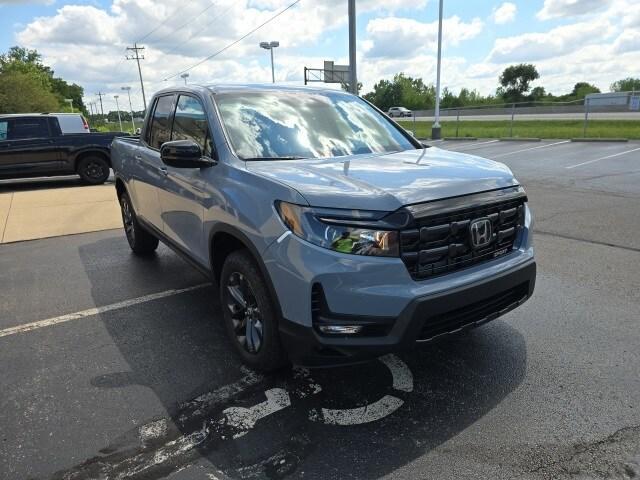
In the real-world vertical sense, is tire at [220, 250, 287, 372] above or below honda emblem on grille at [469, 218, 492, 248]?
below

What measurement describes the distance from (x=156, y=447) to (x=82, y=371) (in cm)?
115

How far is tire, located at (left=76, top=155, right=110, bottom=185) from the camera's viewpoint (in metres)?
13.2

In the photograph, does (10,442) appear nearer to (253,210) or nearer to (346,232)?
(253,210)

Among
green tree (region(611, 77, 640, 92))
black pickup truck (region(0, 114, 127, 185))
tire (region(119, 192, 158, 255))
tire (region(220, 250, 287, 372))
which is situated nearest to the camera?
tire (region(220, 250, 287, 372))

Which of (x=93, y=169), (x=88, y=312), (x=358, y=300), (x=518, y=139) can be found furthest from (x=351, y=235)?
(x=518, y=139)

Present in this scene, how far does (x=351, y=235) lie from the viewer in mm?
2627

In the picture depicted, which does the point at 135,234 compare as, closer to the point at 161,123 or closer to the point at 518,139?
the point at 161,123

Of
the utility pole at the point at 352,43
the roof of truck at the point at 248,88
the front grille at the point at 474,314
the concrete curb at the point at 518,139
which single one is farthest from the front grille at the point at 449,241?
the concrete curb at the point at 518,139

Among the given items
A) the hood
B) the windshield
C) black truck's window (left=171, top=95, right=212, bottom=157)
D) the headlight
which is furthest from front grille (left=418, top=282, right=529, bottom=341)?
black truck's window (left=171, top=95, right=212, bottom=157)

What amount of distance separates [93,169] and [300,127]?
442 inches

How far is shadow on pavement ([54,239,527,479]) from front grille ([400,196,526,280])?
0.81 m

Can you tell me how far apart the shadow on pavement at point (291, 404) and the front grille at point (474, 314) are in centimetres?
48

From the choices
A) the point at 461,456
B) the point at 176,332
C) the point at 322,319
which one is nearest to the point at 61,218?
the point at 176,332

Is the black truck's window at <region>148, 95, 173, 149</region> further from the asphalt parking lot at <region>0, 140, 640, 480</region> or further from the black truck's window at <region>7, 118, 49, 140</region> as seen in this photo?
the black truck's window at <region>7, 118, 49, 140</region>
